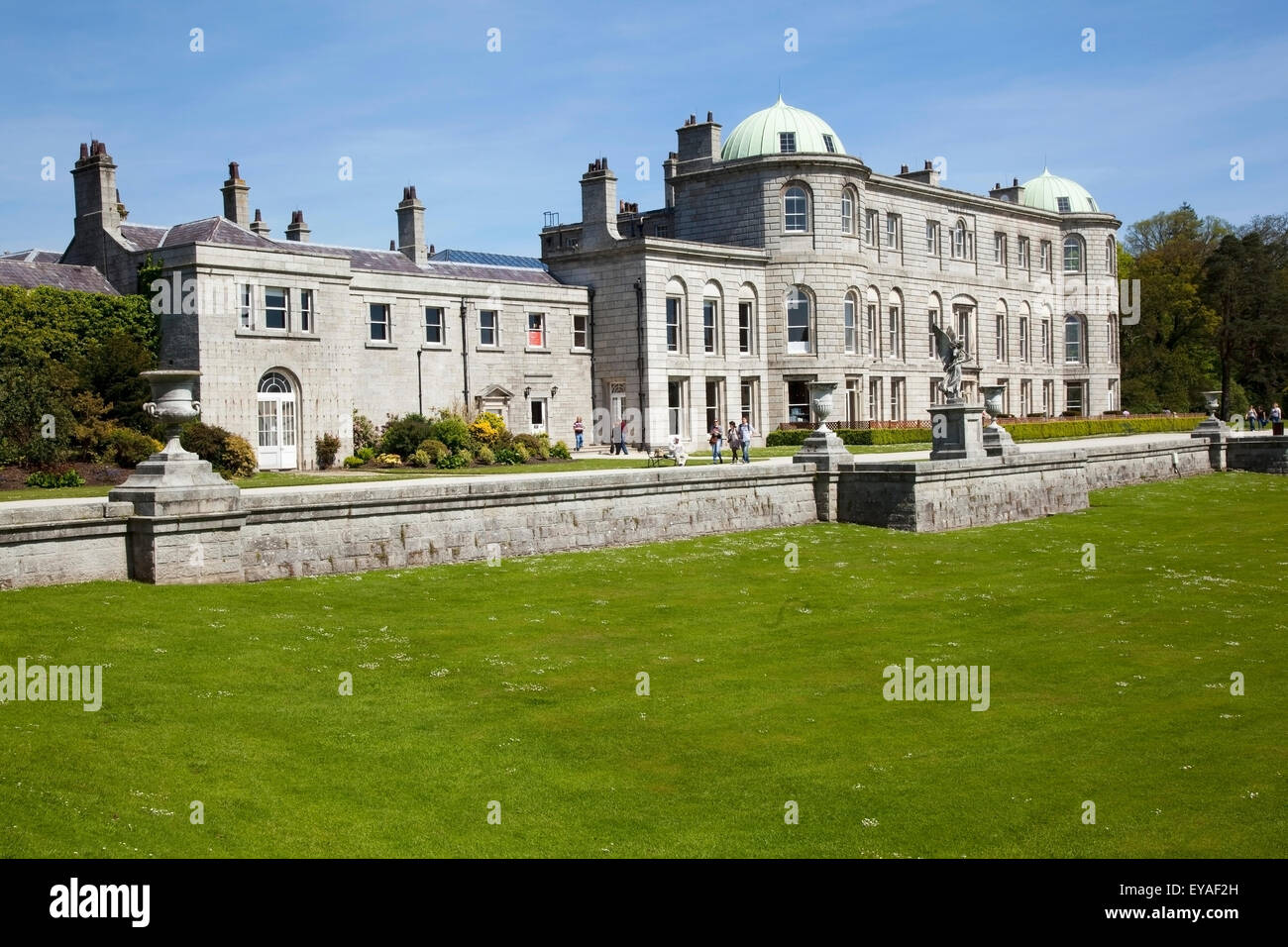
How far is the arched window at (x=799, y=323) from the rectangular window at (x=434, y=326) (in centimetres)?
1588

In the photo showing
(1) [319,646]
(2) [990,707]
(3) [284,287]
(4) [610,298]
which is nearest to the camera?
(2) [990,707]

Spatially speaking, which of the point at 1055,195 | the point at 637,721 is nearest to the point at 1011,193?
the point at 1055,195

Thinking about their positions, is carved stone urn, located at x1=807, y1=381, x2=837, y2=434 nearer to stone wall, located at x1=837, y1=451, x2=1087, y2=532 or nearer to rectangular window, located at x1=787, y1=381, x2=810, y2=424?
stone wall, located at x1=837, y1=451, x2=1087, y2=532

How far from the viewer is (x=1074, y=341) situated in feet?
240

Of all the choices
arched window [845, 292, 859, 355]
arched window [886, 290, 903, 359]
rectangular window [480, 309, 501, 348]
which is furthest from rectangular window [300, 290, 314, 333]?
arched window [886, 290, 903, 359]

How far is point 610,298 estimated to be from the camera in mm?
48812

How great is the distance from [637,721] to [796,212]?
43400mm

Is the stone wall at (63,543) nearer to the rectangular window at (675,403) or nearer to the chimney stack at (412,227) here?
the chimney stack at (412,227)

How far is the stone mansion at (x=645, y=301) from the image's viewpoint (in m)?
36.8

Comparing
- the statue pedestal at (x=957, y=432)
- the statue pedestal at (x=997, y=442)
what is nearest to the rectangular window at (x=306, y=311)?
the statue pedestal at (x=957, y=432)

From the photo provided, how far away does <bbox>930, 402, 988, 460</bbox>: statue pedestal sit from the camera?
93.9ft

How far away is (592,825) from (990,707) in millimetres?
5063
